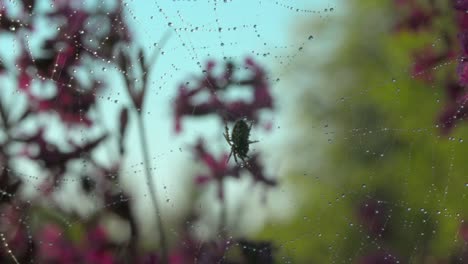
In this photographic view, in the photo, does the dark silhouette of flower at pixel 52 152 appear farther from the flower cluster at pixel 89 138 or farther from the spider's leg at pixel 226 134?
the spider's leg at pixel 226 134

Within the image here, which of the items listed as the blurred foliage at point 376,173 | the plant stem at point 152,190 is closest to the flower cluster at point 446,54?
the blurred foliage at point 376,173

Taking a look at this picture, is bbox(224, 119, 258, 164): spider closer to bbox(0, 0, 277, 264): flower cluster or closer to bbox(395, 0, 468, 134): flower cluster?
bbox(0, 0, 277, 264): flower cluster

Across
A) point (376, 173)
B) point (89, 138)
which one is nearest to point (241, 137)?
point (89, 138)

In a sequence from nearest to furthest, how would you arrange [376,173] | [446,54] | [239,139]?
[239,139], [446,54], [376,173]

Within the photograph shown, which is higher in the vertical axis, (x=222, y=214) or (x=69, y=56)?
(x=69, y=56)

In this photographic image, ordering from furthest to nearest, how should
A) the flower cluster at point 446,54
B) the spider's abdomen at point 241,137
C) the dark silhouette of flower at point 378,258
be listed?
the dark silhouette of flower at point 378,258, the spider's abdomen at point 241,137, the flower cluster at point 446,54

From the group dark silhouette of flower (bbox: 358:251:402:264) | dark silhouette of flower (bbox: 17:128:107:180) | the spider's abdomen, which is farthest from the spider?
dark silhouette of flower (bbox: 358:251:402:264)

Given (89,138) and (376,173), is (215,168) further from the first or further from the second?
(376,173)

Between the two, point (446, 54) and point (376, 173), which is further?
point (376, 173)

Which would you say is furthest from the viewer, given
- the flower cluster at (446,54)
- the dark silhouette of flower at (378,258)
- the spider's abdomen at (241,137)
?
the dark silhouette of flower at (378,258)
